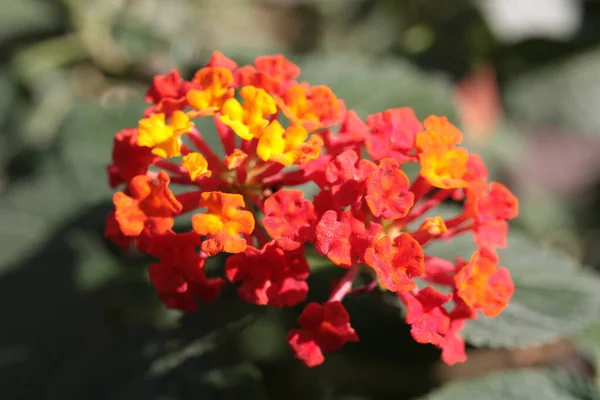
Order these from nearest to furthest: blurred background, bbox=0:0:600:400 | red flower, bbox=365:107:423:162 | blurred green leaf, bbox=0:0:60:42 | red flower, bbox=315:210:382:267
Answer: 1. red flower, bbox=315:210:382:267
2. red flower, bbox=365:107:423:162
3. blurred background, bbox=0:0:600:400
4. blurred green leaf, bbox=0:0:60:42

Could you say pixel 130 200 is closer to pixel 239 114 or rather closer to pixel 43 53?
pixel 239 114

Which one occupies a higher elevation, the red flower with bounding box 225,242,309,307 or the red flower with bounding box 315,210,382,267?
the red flower with bounding box 315,210,382,267

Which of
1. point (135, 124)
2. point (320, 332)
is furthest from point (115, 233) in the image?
point (135, 124)

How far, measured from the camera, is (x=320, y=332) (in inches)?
30.3

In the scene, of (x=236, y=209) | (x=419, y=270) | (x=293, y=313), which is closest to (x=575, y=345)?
(x=293, y=313)

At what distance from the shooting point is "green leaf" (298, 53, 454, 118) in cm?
134

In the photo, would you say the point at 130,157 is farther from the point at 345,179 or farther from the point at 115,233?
the point at 345,179

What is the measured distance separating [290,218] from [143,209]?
198mm

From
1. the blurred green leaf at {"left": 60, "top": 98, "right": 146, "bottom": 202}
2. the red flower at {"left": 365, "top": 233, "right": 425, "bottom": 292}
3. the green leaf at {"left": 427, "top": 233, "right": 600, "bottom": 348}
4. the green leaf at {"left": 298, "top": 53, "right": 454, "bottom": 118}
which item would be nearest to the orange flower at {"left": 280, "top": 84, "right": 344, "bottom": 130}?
the red flower at {"left": 365, "top": 233, "right": 425, "bottom": 292}

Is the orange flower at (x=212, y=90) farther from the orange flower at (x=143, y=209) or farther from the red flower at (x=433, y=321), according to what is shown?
the red flower at (x=433, y=321)

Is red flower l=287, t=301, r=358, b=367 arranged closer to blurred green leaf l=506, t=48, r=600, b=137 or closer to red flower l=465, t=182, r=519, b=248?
red flower l=465, t=182, r=519, b=248

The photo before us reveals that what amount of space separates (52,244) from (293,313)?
690mm

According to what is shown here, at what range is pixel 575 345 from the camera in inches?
53.3

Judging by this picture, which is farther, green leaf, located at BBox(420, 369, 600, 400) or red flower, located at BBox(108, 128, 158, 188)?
green leaf, located at BBox(420, 369, 600, 400)
